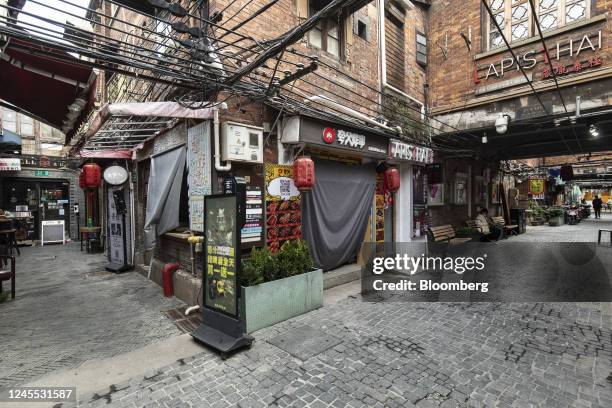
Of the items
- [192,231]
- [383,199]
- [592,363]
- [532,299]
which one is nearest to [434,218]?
[383,199]

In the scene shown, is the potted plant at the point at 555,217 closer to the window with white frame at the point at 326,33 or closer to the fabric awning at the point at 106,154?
the window with white frame at the point at 326,33

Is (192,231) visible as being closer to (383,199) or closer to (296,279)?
(296,279)

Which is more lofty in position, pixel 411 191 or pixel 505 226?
pixel 411 191

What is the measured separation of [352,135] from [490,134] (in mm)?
6636

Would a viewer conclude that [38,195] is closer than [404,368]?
No

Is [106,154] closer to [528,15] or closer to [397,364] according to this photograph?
[397,364]

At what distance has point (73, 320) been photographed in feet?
17.7

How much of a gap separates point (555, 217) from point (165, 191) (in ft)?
82.9

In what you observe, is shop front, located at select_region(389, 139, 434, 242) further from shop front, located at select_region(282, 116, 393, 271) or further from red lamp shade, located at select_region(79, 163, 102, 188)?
red lamp shade, located at select_region(79, 163, 102, 188)

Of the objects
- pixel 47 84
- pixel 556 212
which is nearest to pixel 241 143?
pixel 47 84

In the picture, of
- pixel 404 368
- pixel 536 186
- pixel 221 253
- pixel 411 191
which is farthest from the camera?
pixel 536 186

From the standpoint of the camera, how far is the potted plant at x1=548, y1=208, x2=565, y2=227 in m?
21.1

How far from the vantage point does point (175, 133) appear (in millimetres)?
6793

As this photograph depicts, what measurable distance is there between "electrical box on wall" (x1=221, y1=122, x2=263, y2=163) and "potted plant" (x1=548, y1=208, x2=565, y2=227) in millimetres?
23821
